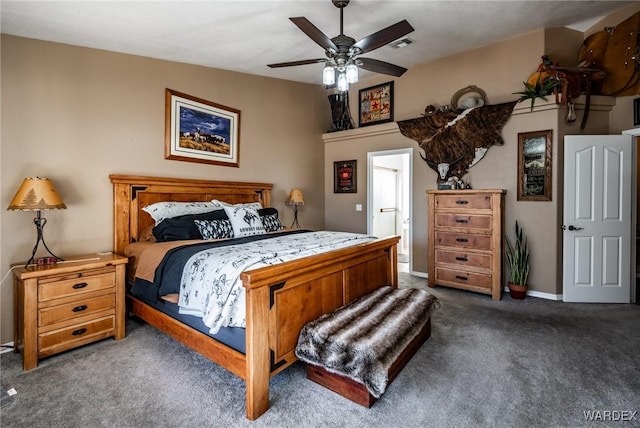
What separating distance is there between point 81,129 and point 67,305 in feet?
5.41

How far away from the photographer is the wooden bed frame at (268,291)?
1781 mm

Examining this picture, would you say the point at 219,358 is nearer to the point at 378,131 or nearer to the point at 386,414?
the point at 386,414

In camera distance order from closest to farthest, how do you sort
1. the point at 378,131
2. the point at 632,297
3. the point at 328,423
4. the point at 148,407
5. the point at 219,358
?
the point at 328,423, the point at 148,407, the point at 219,358, the point at 632,297, the point at 378,131

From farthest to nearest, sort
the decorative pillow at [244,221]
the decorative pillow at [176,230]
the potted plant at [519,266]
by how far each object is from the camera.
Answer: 1. the potted plant at [519,266]
2. the decorative pillow at [244,221]
3. the decorative pillow at [176,230]

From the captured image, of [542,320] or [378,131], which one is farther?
[378,131]

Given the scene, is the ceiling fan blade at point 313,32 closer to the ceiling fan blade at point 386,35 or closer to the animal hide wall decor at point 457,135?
the ceiling fan blade at point 386,35

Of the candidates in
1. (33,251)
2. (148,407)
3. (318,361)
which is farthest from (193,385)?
(33,251)

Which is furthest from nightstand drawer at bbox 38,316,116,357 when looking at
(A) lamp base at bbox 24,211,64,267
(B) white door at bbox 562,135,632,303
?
(B) white door at bbox 562,135,632,303

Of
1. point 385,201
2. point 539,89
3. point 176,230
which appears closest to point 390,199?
point 385,201

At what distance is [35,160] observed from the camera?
2773 mm

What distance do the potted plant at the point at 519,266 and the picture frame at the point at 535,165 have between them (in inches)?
17.5

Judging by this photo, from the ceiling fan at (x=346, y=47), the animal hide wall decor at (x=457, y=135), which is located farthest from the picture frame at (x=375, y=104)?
the ceiling fan at (x=346, y=47)

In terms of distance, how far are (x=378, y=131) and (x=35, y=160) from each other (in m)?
4.28

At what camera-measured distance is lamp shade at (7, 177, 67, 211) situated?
2.46m
